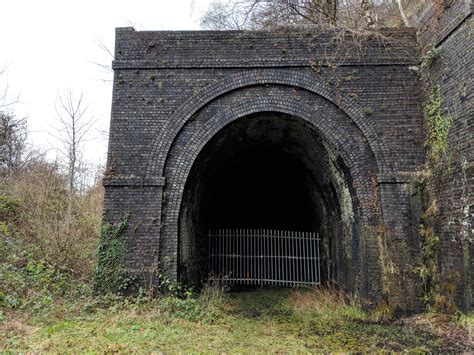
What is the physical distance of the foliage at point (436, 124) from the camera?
8.23m

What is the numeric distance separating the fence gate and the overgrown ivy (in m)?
4.93

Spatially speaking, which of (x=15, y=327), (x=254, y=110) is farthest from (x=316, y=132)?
(x=15, y=327)

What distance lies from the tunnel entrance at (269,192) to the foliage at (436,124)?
7.12 feet

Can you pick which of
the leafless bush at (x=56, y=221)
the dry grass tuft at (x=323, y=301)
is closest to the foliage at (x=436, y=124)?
the dry grass tuft at (x=323, y=301)

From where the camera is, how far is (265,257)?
14.2 m

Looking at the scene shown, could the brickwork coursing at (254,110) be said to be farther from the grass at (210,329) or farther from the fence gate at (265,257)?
the fence gate at (265,257)

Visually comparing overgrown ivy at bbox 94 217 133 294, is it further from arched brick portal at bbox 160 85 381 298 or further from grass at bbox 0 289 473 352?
arched brick portal at bbox 160 85 381 298

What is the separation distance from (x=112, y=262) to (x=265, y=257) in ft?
23.1

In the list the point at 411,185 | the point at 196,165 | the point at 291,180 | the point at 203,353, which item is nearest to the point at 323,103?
the point at 411,185

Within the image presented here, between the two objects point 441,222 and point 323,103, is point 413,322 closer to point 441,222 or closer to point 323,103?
point 441,222

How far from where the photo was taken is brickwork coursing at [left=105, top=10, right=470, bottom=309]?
8.84 meters

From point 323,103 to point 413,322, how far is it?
5641mm

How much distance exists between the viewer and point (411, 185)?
8.77 metres

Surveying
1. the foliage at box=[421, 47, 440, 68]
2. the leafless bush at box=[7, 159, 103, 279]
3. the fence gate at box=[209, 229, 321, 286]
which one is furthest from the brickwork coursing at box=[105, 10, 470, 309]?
the fence gate at box=[209, 229, 321, 286]
